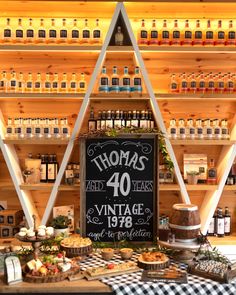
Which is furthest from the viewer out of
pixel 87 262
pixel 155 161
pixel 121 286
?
pixel 155 161

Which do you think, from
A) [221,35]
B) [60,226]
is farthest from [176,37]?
[60,226]

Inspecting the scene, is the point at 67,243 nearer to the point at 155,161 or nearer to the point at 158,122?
the point at 155,161

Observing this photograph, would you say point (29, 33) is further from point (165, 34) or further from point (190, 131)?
point (190, 131)

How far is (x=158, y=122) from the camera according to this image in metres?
4.03

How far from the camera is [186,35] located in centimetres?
416

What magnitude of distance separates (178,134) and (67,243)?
1.74 m

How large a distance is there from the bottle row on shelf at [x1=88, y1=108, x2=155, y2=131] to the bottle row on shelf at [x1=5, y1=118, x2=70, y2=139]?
290 millimetres

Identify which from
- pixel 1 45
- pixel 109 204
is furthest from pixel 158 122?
pixel 1 45

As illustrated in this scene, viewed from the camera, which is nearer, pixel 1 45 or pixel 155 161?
pixel 155 161

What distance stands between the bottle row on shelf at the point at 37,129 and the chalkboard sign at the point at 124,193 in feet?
2.86

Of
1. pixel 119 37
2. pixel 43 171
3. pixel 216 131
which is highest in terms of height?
pixel 119 37

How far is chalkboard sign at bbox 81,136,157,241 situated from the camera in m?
3.38

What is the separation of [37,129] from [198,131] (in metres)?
1.48

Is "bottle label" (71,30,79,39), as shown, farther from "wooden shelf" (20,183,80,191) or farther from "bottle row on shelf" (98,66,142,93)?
"wooden shelf" (20,183,80,191)
